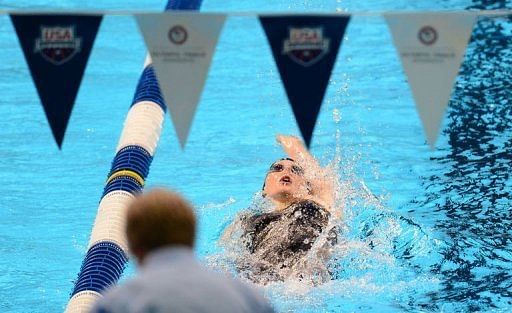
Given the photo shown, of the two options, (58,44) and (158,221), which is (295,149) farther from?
(158,221)

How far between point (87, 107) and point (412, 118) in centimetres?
196

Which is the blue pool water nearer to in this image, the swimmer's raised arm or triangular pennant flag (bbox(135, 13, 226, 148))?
the swimmer's raised arm

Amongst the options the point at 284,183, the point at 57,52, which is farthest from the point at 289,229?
the point at 57,52

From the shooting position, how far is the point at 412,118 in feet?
22.0

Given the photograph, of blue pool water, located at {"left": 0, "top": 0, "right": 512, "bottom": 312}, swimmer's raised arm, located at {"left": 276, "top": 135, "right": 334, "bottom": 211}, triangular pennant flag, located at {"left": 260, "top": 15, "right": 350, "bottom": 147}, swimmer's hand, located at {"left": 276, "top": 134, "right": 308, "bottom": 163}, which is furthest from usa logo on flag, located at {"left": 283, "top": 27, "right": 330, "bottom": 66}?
swimmer's hand, located at {"left": 276, "top": 134, "right": 308, "bottom": 163}

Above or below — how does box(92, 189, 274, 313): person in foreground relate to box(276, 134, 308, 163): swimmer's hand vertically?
above

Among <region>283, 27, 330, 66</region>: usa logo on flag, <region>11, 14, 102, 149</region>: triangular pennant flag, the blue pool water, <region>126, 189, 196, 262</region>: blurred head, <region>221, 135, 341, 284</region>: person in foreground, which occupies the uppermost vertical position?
<region>126, 189, 196, 262</region>: blurred head

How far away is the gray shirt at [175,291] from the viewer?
208 centimetres

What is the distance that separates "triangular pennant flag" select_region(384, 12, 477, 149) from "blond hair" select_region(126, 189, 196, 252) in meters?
1.38

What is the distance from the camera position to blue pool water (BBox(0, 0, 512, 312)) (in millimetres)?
4852

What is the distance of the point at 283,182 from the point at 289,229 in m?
0.32

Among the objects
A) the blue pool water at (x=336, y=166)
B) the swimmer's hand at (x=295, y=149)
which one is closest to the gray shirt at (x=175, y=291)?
the blue pool water at (x=336, y=166)

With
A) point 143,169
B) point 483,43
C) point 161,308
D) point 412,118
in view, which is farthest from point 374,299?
point 483,43

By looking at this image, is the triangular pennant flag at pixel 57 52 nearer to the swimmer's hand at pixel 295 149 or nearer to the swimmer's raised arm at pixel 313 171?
the swimmer's raised arm at pixel 313 171
